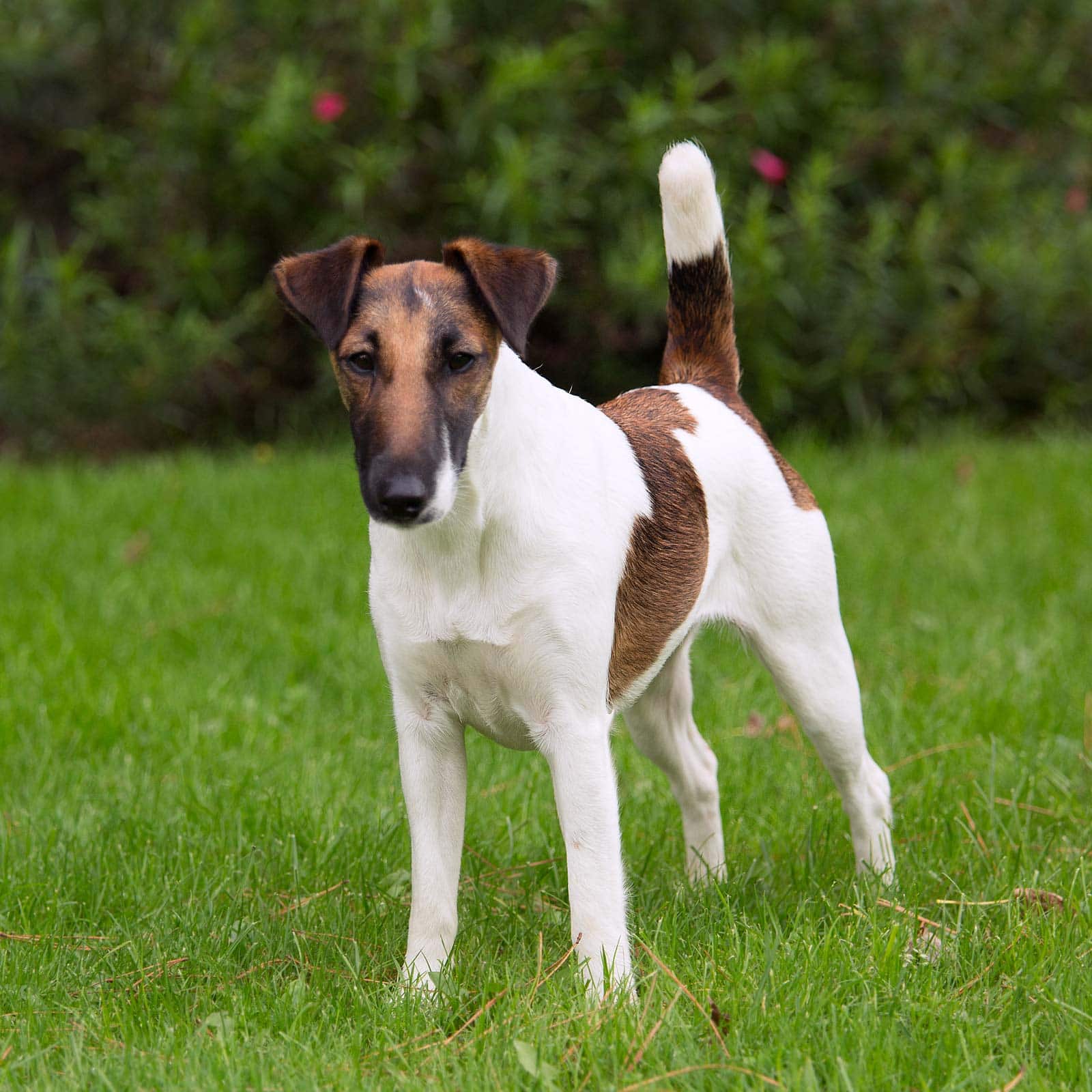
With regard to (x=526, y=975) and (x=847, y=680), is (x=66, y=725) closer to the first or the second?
(x=526, y=975)

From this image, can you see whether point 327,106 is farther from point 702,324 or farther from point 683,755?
point 683,755

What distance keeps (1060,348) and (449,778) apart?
755cm

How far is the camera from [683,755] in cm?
406

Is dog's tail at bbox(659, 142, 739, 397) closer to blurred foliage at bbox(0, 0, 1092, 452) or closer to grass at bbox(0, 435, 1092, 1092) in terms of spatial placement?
grass at bbox(0, 435, 1092, 1092)

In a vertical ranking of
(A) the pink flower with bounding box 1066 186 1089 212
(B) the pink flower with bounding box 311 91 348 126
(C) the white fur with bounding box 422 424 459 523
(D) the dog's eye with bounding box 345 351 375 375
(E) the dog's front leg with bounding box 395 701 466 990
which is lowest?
(E) the dog's front leg with bounding box 395 701 466 990

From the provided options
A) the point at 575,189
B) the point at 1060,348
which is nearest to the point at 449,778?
the point at 575,189

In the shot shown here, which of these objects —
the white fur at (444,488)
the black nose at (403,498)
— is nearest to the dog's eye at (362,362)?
the white fur at (444,488)

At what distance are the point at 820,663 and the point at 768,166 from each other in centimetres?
543

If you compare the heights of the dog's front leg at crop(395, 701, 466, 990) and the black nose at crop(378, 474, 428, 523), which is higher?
the black nose at crop(378, 474, 428, 523)

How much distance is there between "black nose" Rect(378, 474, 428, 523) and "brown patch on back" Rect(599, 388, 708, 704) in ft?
2.37

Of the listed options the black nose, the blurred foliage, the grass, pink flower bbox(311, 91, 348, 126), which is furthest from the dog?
pink flower bbox(311, 91, 348, 126)

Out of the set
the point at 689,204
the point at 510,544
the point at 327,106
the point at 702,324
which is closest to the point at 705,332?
the point at 702,324

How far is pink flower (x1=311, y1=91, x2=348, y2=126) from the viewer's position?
8633 millimetres

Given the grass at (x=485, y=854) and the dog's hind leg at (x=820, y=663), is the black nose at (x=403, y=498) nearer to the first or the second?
the grass at (x=485, y=854)
